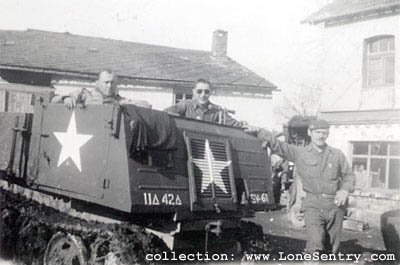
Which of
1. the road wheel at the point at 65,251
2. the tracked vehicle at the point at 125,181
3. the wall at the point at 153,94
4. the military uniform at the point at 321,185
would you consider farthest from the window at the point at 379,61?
the road wheel at the point at 65,251

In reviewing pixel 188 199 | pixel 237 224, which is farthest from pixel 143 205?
pixel 237 224

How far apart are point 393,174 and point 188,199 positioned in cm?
1031

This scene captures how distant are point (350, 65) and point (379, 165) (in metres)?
3.26

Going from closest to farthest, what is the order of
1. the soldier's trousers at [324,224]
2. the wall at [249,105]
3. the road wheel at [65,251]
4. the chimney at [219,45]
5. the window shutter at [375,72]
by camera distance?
1. the road wheel at [65,251]
2. the soldier's trousers at [324,224]
3. the window shutter at [375,72]
4. the wall at [249,105]
5. the chimney at [219,45]

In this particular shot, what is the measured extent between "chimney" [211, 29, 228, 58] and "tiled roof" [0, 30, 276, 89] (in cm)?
31

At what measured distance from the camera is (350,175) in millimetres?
6180

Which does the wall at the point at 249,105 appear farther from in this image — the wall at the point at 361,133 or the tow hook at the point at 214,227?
the tow hook at the point at 214,227

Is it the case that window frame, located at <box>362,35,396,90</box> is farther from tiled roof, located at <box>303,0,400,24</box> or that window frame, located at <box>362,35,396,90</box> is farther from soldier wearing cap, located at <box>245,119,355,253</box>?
soldier wearing cap, located at <box>245,119,355,253</box>

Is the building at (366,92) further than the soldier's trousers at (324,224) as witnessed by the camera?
Yes

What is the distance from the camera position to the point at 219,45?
984 inches

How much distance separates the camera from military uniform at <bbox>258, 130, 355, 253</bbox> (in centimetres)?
581

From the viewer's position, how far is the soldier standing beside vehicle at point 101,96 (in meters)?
5.75

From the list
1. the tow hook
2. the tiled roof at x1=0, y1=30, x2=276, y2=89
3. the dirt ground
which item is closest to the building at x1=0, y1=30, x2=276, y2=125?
the tiled roof at x1=0, y1=30, x2=276, y2=89

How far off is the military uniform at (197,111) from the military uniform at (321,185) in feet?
3.15
